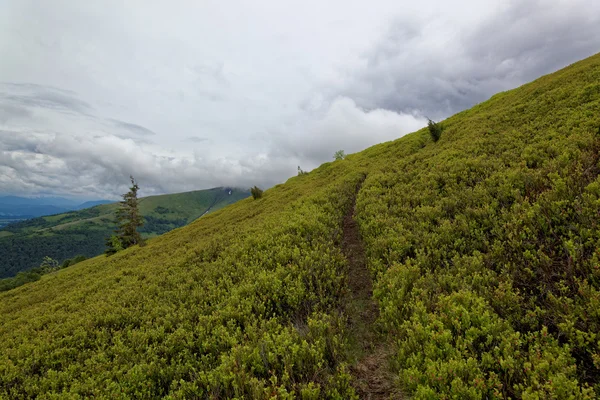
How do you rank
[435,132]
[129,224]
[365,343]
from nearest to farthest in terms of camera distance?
[365,343] < [435,132] < [129,224]

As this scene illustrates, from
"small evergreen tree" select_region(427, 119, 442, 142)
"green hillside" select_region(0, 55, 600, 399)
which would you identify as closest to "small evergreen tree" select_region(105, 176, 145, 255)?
"green hillside" select_region(0, 55, 600, 399)

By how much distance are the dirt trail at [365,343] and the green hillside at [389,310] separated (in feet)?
0.14

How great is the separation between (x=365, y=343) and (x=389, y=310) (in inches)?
42.0

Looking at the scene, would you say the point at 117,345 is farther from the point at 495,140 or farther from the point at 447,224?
the point at 495,140

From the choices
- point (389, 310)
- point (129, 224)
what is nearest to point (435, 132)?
point (389, 310)

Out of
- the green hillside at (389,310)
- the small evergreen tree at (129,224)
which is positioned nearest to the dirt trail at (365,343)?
the green hillside at (389,310)

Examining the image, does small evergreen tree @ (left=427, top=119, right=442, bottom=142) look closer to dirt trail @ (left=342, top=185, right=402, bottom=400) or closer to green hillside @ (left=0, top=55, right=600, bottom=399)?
green hillside @ (left=0, top=55, right=600, bottom=399)

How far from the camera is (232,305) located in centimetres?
964

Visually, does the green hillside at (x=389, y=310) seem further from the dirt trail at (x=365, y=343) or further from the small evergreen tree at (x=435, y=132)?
the small evergreen tree at (x=435, y=132)

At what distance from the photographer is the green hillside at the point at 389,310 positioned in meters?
5.41

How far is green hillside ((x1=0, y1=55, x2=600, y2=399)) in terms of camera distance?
5406 millimetres

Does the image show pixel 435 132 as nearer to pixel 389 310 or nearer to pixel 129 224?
pixel 389 310

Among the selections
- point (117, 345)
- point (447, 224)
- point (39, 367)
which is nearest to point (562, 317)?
point (447, 224)

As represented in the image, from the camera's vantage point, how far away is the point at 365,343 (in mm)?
7320
